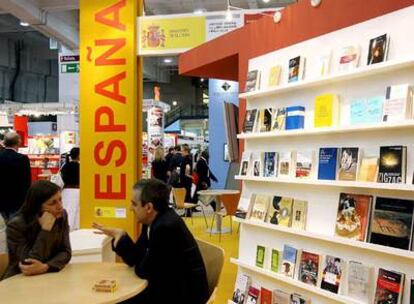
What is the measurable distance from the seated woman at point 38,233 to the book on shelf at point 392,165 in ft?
6.19

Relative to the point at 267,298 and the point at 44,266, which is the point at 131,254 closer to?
the point at 44,266

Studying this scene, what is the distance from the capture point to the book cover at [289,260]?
11.3 ft

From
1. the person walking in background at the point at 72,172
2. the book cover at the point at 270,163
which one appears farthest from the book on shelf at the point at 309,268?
the person walking in background at the point at 72,172

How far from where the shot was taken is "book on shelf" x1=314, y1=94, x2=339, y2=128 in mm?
3141

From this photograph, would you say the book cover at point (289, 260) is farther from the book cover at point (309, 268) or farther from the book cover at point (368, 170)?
the book cover at point (368, 170)

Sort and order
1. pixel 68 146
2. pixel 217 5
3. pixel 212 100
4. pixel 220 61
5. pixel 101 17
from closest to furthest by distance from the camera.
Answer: pixel 220 61 → pixel 101 17 → pixel 217 5 → pixel 212 100 → pixel 68 146

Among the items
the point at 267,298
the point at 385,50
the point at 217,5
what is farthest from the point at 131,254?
the point at 217,5

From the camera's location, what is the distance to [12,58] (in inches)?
802

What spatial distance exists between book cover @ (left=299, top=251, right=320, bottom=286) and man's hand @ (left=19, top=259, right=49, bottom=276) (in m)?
1.75

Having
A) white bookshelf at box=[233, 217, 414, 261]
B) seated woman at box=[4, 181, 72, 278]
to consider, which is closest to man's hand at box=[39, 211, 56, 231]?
seated woman at box=[4, 181, 72, 278]

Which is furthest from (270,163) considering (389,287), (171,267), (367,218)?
(171,267)

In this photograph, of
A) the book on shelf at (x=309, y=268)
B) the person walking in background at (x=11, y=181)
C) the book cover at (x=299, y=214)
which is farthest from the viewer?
the person walking in background at (x=11, y=181)

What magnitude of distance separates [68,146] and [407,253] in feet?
48.3

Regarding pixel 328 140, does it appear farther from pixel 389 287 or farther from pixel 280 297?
pixel 280 297
